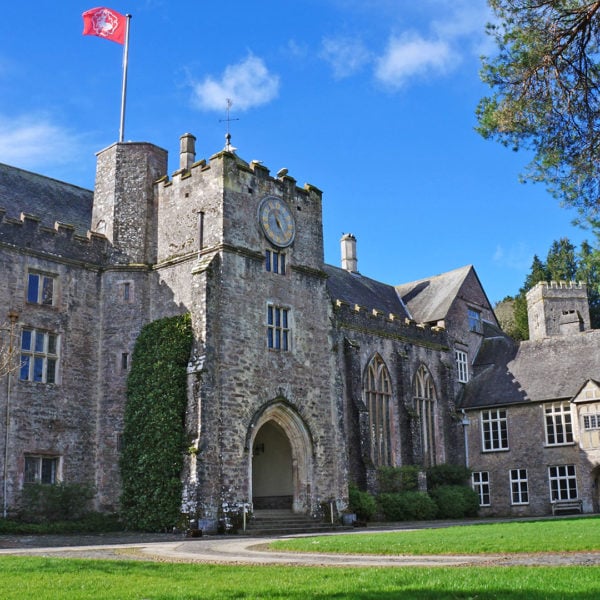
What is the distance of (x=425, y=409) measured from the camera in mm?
39719

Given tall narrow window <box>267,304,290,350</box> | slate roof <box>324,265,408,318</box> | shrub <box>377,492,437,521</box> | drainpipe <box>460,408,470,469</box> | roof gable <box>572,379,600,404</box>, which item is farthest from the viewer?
slate roof <box>324,265,408,318</box>

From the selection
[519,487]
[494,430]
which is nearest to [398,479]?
[519,487]

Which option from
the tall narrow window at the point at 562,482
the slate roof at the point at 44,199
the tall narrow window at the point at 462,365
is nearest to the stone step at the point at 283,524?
the slate roof at the point at 44,199

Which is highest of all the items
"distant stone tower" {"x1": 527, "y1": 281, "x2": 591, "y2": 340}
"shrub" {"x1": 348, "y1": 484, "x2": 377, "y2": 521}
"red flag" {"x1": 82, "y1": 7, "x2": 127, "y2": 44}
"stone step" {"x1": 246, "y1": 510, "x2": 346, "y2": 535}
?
"red flag" {"x1": 82, "y1": 7, "x2": 127, "y2": 44}

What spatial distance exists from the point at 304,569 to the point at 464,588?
3.46 meters

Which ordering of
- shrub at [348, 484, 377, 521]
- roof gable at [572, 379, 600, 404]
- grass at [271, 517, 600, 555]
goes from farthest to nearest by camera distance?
roof gable at [572, 379, 600, 404]
shrub at [348, 484, 377, 521]
grass at [271, 517, 600, 555]

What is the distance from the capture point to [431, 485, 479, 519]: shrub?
36.3 m

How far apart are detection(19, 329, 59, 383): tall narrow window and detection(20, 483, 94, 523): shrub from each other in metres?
3.49

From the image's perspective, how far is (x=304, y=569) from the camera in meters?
11.9

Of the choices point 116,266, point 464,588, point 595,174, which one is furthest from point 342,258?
point 464,588

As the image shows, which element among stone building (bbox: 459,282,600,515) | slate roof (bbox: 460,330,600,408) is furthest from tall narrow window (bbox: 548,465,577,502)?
slate roof (bbox: 460,330,600,408)

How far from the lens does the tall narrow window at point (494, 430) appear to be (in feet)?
129

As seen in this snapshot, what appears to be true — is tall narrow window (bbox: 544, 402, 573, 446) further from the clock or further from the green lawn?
the green lawn

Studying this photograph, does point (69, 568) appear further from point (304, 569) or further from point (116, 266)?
point (116, 266)
